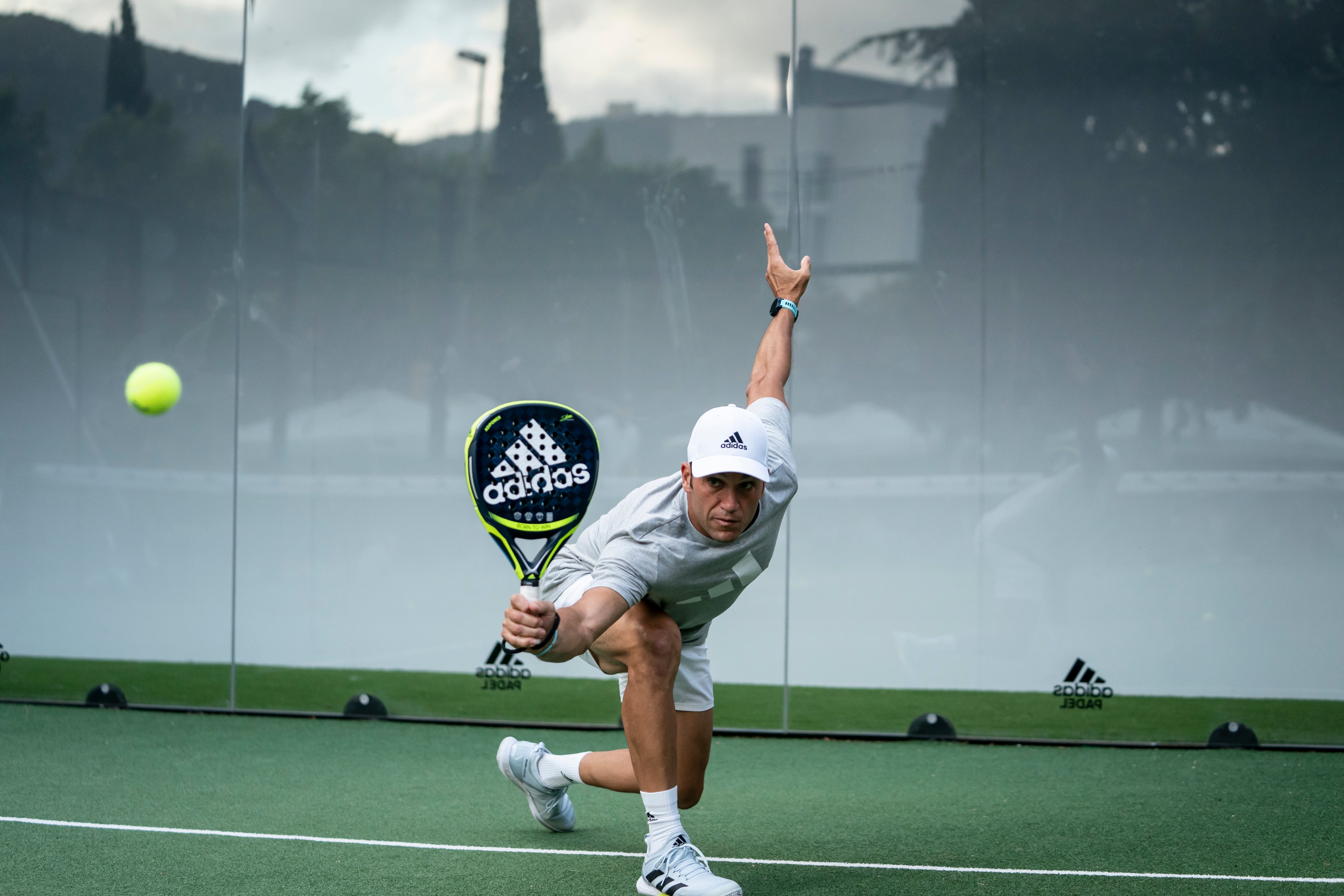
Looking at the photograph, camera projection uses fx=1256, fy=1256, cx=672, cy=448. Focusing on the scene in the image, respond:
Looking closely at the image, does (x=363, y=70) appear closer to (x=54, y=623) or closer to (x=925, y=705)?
(x=54, y=623)

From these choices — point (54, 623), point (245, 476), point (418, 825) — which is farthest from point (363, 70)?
point (418, 825)

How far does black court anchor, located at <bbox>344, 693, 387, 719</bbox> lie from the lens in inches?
205

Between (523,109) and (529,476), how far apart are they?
3.19 metres

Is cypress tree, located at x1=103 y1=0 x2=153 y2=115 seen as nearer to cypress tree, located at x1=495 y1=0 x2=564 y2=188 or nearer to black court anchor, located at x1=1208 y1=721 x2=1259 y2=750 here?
cypress tree, located at x1=495 y1=0 x2=564 y2=188

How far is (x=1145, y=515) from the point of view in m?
5.12

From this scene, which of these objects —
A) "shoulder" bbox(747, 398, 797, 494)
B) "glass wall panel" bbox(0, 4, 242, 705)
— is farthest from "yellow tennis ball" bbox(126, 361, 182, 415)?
"shoulder" bbox(747, 398, 797, 494)

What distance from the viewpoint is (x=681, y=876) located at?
278cm

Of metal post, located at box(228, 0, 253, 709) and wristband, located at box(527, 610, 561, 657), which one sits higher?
metal post, located at box(228, 0, 253, 709)

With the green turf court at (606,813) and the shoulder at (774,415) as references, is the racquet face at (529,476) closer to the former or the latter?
the shoulder at (774,415)

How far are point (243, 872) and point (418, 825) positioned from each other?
0.59 m

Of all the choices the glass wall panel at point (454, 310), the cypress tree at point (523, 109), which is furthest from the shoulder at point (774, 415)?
the cypress tree at point (523, 109)

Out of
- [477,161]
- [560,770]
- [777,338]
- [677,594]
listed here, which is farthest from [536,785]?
[477,161]

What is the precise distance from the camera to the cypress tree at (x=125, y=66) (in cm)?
557

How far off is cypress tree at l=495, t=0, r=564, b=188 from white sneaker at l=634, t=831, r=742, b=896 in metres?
3.26
